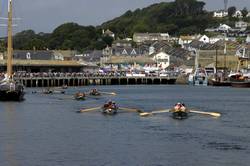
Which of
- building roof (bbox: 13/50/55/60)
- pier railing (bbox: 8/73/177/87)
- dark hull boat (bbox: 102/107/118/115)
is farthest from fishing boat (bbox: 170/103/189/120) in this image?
building roof (bbox: 13/50/55/60)

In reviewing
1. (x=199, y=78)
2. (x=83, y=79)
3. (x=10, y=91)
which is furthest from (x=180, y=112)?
(x=199, y=78)

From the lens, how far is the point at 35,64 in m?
182

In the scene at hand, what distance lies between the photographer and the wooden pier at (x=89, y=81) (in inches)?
6278

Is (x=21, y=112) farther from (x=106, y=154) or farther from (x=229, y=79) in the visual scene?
(x=229, y=79)

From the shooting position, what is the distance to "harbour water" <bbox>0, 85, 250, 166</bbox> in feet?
158

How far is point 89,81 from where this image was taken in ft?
580

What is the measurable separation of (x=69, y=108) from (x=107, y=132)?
28110 millimetres

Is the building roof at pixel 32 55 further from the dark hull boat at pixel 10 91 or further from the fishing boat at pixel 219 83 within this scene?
the dark hull boat at pixel 10 91

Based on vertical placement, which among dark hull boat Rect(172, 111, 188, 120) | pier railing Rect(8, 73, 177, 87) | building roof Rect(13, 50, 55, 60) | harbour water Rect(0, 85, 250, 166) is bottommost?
harbour water Rect(0, 85, 250, 166)

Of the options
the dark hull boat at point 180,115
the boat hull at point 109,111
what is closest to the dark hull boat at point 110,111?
the boat hull at point 109,111

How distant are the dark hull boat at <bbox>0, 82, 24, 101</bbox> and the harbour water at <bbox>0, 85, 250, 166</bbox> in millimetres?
7347

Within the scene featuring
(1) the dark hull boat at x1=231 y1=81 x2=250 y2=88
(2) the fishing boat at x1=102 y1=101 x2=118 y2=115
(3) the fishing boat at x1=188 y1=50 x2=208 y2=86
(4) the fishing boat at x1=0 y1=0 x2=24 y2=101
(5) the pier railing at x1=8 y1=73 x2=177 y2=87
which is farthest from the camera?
(3) the fishing boat at x1=188 y1=50 x2=208 y2=86

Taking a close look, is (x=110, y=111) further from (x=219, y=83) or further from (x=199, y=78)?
(x=199, y=78)

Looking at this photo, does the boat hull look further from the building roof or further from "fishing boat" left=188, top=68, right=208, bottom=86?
"fishing boat" left=188, top=68, right=208, bottom=86
